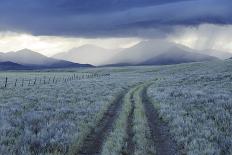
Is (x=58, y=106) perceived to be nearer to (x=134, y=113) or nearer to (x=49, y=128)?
(x=134, y=113)

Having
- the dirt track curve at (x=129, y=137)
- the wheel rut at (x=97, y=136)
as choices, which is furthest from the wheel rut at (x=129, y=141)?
the wheel rut at (x=97, y=136)

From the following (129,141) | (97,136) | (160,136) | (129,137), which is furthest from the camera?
(160,136)

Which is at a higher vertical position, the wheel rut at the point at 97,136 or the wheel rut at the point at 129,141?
the wheel rut at the point at 129,141

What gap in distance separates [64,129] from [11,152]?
4597 mm

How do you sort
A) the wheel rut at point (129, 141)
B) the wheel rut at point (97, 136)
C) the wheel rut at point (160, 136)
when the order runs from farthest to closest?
the wheel rut at point (160, 136)
the wheel rut at point (97, 136)
the wheel rut at point (129, 141)

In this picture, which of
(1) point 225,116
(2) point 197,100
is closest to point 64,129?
(1) point 225,116

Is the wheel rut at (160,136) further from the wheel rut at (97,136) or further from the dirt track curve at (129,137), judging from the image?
the wheel rut at (97,136)

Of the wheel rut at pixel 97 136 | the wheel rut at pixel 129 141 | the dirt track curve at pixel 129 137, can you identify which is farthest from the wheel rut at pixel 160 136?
the wheel rut at pixel 97 136

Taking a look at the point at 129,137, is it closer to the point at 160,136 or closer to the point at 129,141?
the point at 129,141

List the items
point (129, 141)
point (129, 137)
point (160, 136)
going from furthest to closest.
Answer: point (160, 136) < point (129, 137) < point (129, 141)

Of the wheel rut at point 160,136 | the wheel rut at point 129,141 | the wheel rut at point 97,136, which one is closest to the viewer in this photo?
the wheel rut at point 129,141

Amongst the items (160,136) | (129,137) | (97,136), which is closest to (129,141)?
(129,137)

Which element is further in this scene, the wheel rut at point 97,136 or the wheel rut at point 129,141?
the wheel rut at point 97,136

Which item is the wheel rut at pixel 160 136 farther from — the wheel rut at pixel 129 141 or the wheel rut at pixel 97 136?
the wheel rut at pixel 97 136
